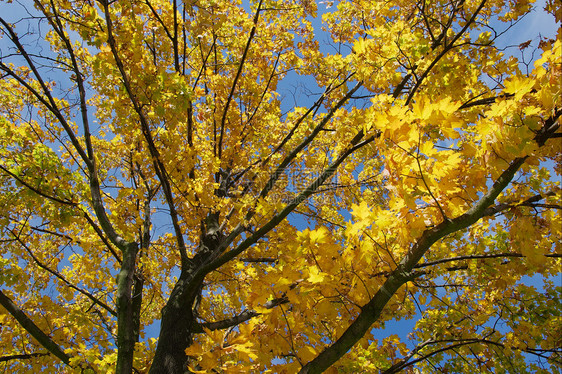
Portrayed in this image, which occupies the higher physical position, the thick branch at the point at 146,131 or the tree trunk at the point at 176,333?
the thick branch at the point at 146,131

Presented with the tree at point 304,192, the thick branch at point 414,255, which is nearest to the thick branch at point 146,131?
the tree at point 304,192

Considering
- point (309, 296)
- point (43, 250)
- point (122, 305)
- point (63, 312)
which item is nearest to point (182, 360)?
point (122, 305)

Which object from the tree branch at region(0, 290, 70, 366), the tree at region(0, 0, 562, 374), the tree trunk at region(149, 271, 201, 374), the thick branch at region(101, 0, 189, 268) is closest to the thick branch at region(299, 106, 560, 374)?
the tree at region(0, 0, 562, 374)

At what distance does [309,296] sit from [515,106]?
131 centimetres

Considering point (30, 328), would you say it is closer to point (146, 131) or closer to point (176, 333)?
point (176, 333)

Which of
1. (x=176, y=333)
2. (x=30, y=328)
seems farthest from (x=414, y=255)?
(x=30, y=328)

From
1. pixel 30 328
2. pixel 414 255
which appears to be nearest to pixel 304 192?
pixel 414 255

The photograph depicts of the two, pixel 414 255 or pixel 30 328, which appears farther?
pixel 30 328

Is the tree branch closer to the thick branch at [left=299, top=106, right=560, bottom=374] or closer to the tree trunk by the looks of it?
the tree trunk

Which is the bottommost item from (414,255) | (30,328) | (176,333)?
(414,255)

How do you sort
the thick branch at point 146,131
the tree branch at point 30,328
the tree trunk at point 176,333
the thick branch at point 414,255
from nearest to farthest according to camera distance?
the thick branch at point 414,255
the thick branch at point 146,131
the tree branch at point 30,328
the tree trunk at point 176,333

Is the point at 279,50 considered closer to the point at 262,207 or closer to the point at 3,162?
the point at 262,207

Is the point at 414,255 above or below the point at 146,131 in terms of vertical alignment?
below

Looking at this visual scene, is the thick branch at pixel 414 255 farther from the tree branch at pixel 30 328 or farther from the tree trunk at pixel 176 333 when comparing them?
the tree branch at pixel 30 328
